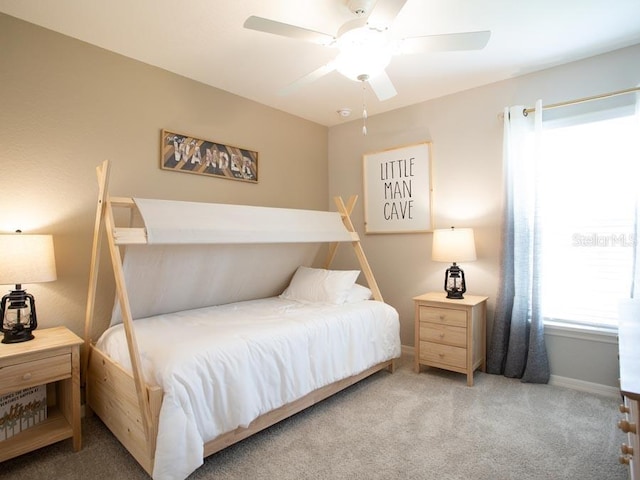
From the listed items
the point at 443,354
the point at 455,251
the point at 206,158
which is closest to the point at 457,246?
the point at 455,251

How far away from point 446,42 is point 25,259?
242cm

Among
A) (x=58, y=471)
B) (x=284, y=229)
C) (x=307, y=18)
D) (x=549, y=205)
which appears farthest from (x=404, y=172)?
(x=58, y=471)

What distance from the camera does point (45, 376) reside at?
1.89 metres

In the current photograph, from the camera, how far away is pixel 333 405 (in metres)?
2.52

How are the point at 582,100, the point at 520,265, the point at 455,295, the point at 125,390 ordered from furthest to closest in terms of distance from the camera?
the point at 455,295, the point at 520,265, the point at 582,100, the point at 125,390

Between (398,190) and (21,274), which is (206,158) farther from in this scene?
(398,190)

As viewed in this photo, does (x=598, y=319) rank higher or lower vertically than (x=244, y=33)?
lower

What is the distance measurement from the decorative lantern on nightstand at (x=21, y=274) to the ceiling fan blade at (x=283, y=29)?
1624 mm

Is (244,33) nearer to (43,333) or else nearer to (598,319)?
(43,333)

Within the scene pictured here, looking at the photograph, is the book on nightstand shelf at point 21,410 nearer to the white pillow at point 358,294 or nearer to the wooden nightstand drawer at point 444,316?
the white pillow at point 358,294

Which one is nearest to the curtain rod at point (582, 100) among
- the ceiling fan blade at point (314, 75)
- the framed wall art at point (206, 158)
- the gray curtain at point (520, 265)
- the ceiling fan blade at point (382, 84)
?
the gray curtain at point (520, 265)

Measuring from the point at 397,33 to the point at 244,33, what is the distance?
3.20 ft

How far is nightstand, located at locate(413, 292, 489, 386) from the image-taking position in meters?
2.83

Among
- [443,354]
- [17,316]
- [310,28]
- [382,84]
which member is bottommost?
[443,354]
